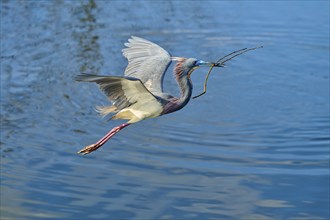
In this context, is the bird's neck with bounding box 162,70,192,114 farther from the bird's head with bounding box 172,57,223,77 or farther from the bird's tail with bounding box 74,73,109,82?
the bird's tail with bounding box 74,73,109,82

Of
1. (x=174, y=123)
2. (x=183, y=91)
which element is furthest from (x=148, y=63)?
(x=174, y=123)

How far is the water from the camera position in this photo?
8.87m

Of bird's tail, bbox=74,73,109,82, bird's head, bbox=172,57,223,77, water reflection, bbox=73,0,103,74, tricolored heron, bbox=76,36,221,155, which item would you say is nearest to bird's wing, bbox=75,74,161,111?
tricolored heron, bbox=76,36,221,155

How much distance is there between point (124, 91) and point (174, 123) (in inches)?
221

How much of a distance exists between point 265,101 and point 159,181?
2760 mm

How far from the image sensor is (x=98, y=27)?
A: 46.0 ft

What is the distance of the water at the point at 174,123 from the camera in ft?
29.1

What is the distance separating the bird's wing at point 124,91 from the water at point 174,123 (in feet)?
12.0

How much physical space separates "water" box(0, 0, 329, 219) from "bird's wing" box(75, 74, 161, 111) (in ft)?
12.0

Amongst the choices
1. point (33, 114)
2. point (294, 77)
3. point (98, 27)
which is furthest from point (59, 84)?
point (294, 77)

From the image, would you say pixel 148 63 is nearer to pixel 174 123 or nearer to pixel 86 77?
pixel 86 77

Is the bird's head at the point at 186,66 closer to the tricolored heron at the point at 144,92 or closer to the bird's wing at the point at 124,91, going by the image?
the tricolored heron at the point at 144,92

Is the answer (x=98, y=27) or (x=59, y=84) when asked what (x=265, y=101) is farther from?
(x=98, y=27)

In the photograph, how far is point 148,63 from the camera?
5.55 meters
